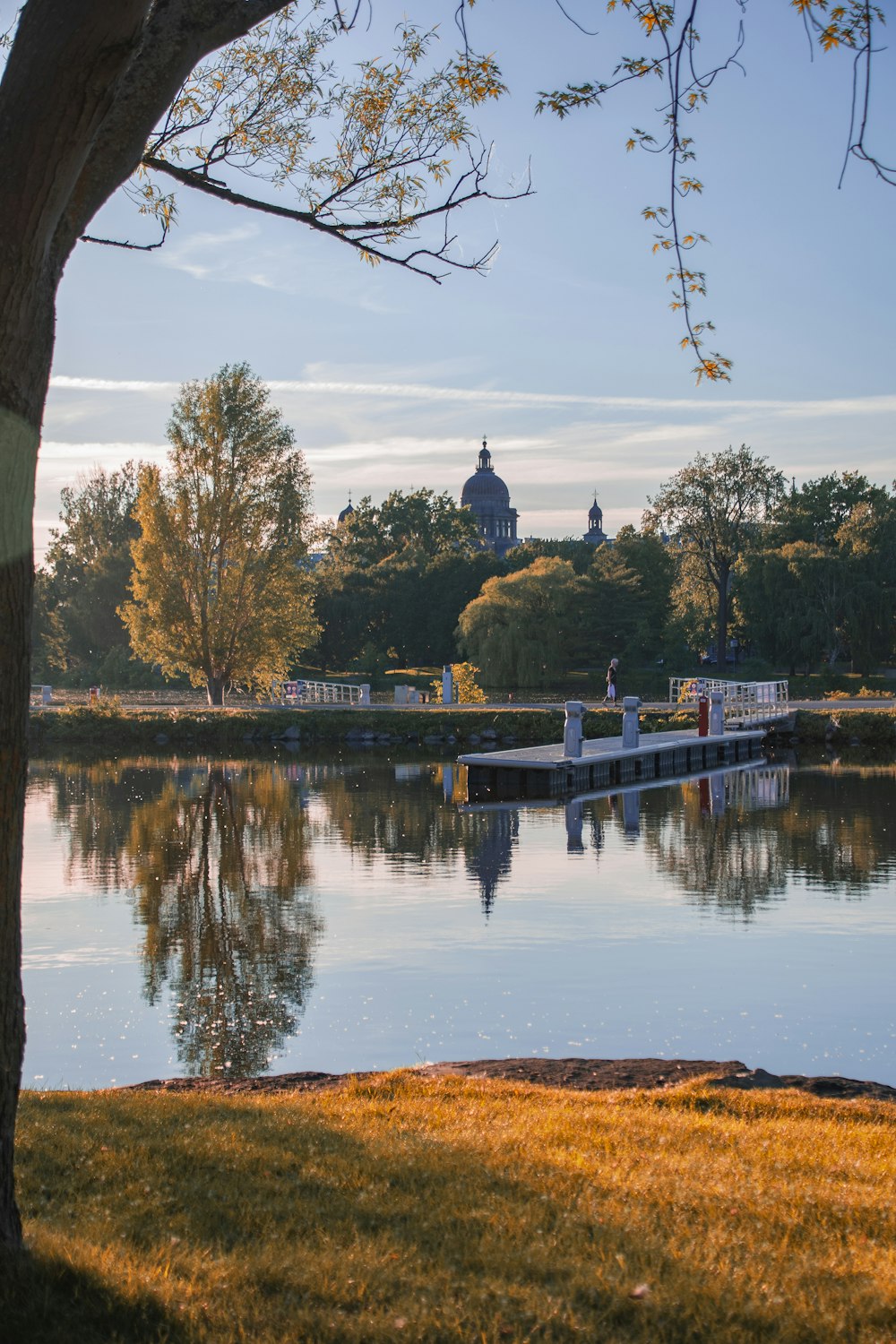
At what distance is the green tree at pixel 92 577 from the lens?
214 ft

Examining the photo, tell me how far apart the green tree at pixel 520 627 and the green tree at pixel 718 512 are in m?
7.51

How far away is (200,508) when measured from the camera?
43812 mm

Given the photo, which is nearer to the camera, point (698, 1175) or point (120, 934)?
point (698, 1175)

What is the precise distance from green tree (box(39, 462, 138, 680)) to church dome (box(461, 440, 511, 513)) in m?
106

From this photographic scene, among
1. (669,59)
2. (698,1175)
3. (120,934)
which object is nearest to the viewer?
(698,1175)

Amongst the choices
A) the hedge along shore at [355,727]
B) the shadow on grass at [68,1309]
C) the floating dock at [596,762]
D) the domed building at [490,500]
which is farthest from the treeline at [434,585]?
the domed building at [490,500]

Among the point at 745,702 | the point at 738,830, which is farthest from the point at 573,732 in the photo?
the point at 745,702

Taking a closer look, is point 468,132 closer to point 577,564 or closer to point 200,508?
point 200,508

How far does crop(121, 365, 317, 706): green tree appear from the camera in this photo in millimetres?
43719

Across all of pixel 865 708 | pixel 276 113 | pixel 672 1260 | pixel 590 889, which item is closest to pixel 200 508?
pixel 865 708

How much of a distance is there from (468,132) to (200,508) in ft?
117

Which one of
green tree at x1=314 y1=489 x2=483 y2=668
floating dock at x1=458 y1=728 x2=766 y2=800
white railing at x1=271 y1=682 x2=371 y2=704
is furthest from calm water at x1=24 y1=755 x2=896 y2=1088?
green tree at x1=314 y1=489 x2=483 y2=668

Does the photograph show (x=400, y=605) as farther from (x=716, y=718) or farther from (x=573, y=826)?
(x=573, y=826)

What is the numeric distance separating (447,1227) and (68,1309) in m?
1.31
